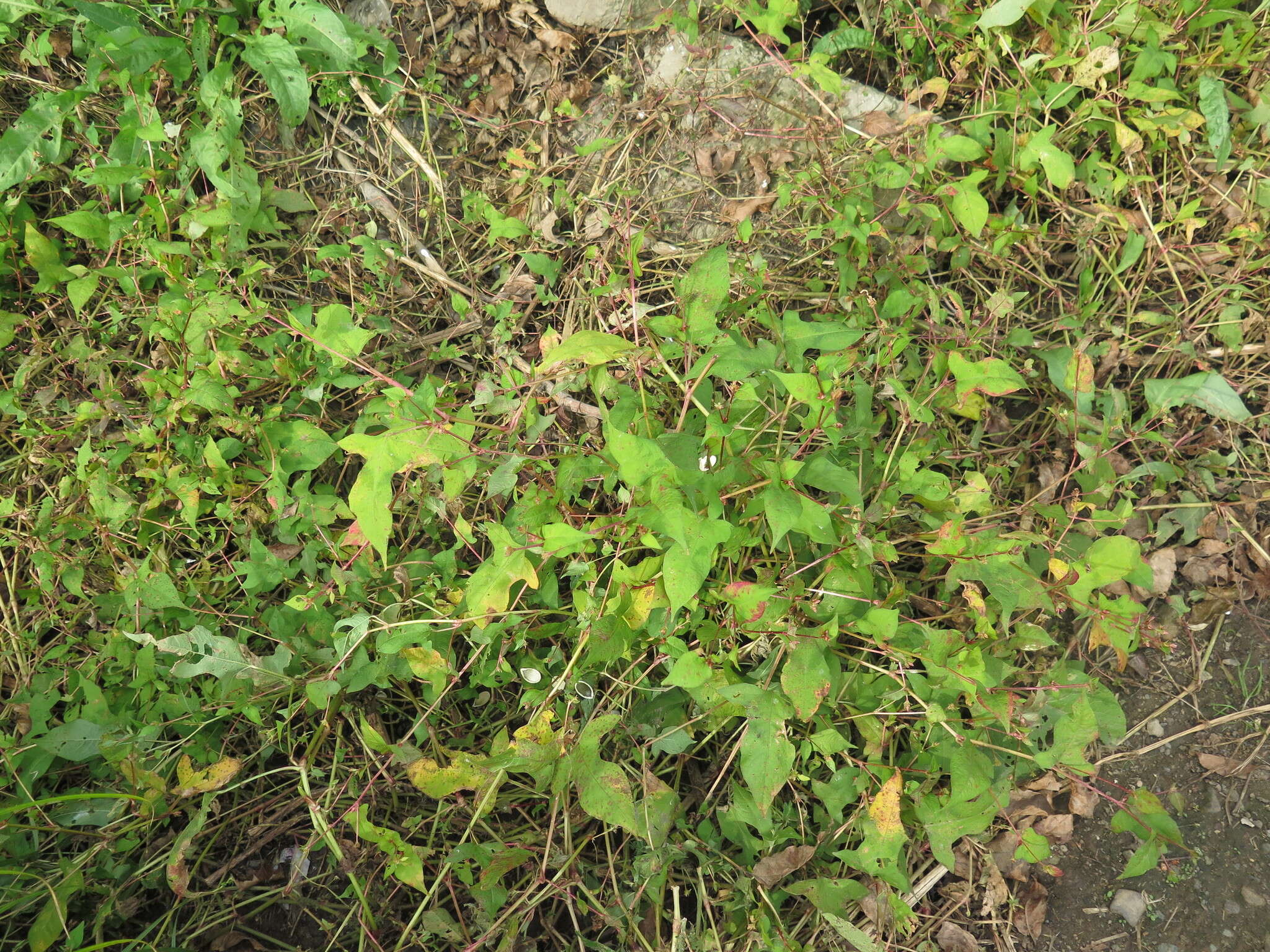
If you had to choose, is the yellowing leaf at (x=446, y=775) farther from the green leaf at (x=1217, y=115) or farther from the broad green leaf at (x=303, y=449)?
the green leaf at (x=1217, y=115)

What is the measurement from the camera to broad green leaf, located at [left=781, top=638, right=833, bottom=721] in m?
1.69

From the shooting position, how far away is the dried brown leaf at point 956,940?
1.96 metres

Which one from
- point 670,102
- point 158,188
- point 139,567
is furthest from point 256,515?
point 670,102

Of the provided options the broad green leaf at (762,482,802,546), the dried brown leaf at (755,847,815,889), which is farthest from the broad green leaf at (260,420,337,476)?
the dried brown leaf at (755,847,815,889)

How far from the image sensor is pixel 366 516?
60.4 inches

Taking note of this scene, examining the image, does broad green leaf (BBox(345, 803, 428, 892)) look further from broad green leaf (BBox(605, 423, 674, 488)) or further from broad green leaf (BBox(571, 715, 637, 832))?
broad green leaf (BBox(605, 423, 674, 488))

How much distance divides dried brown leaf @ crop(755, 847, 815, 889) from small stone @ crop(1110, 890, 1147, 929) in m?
0.85

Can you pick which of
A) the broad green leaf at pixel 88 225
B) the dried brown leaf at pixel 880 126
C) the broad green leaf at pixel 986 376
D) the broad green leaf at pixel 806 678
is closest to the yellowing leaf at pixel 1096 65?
the dried brown leaf at pixel 880 126

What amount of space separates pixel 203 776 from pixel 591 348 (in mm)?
1348

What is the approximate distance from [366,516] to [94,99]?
6.18ft

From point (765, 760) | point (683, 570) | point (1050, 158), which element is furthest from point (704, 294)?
point (1050, 158)

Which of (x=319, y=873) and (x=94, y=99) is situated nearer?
(x=319, y=873)

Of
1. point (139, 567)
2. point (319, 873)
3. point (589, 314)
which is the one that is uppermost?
point (589, 314)

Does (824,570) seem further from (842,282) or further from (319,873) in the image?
(319,873)
